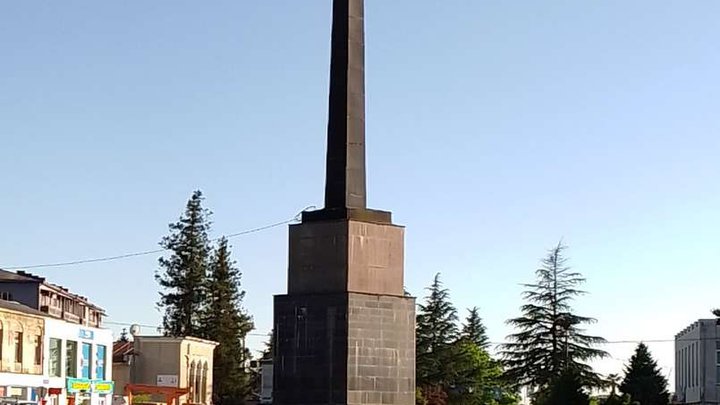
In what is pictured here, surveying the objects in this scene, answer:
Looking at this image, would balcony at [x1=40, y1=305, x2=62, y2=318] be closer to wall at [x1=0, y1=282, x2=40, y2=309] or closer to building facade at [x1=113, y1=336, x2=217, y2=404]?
wall at [x1=0, y1=282, x2=40, y2=309]

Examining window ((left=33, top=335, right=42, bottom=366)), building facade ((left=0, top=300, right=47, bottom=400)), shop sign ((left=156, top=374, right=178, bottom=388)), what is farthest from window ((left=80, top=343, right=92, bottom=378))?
shop sign ((left=156, top=374, right=178, bottom=388))

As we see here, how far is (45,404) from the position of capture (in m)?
65.6

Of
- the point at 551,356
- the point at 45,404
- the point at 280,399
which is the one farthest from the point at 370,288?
the point at 45,404

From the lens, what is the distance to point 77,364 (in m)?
72.7

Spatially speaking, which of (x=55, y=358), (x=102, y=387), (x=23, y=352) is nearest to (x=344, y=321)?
(x=23, y=352)

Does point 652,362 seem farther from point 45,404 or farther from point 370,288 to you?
point 370,288

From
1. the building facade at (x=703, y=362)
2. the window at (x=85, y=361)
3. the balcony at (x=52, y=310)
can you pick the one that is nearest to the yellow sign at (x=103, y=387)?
the window at (x=85, y=361)

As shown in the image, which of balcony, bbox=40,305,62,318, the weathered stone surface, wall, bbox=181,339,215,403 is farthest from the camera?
wall, bbox=181,339,215,403

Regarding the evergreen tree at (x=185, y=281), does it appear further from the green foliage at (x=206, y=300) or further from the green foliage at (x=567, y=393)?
the green foliage at (x=567, y=393)

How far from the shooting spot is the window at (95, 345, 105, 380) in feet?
250

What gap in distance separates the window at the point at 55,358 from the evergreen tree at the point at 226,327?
88.1ft

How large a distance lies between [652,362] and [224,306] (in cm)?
3771

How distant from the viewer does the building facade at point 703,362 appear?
269ft

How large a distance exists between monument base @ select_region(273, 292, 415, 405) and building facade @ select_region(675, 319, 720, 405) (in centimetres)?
5879
